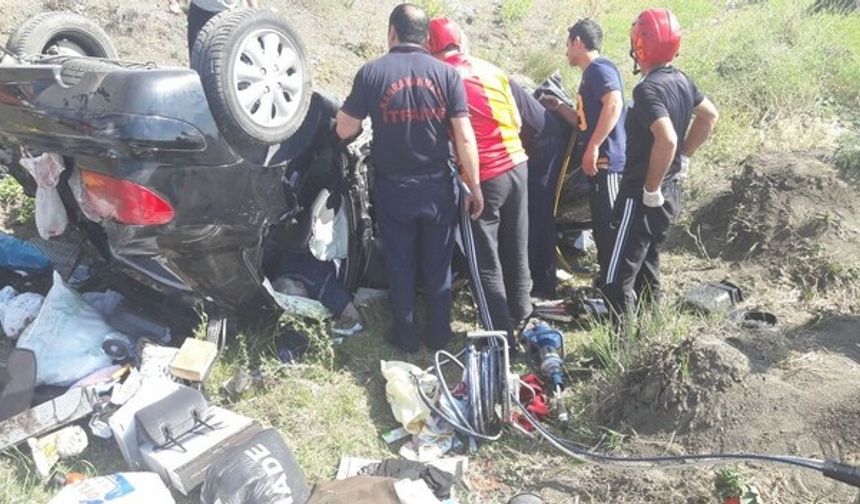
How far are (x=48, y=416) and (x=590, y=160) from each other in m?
3.16

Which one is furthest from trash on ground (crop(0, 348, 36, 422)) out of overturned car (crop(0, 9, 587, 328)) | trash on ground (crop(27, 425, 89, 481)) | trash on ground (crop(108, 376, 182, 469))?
overturned car (crop(0, 9, 587, 328))

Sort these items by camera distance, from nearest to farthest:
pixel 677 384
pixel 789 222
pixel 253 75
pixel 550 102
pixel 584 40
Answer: pixel 677 384, pixel 253 75, pixel 584 40, pixel 550 102, pixel 789 222

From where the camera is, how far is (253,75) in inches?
141

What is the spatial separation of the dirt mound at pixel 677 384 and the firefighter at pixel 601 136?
103 centimetres

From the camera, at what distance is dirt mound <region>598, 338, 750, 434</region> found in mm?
3426

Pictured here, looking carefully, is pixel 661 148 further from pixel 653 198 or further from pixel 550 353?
pixel 550 353

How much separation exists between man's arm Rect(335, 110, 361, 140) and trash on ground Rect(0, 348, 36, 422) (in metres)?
Answer: 1.84

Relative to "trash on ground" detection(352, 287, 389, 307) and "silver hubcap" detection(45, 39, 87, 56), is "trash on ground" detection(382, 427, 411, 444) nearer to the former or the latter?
"trash on ground" detection(352, 287, 389, 307)

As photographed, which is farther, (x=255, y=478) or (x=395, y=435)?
(x=395, y=435)

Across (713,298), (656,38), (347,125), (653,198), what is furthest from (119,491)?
(713,298)

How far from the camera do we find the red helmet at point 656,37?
4.05 meters

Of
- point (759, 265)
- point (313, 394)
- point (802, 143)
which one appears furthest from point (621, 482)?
point (802, 143)

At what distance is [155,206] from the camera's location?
132 inches

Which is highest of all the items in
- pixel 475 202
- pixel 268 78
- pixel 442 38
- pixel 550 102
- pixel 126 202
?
pixel 442 38
